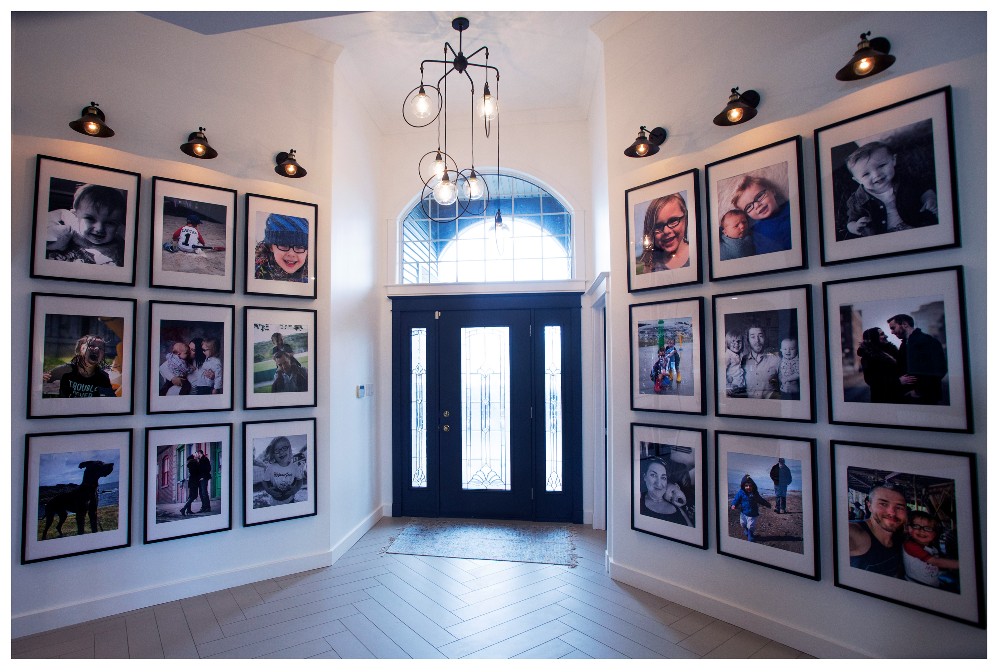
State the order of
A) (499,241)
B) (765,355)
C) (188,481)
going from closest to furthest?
(765,355) → (188,481) → (499,241)

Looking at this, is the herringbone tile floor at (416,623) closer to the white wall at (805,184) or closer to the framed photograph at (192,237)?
the white wall at (805,184)

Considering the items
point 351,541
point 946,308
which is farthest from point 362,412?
point 946,308

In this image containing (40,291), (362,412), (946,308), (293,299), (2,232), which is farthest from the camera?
(362,412)

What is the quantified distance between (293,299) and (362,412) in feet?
4.35

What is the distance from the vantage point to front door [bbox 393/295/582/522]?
4656 mm

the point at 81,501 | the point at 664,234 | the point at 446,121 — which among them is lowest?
the point at 81,501

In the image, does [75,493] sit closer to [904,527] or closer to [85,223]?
[85,223]

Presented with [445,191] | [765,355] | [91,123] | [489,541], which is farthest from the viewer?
[489,541]

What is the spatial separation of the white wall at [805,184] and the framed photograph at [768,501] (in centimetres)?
6

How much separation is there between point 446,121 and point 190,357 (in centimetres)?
318

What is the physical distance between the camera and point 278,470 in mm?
3443

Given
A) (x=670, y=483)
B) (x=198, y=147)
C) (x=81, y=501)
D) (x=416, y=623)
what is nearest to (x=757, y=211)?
(x=670, y=483)

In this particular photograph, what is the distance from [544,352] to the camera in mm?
4695
